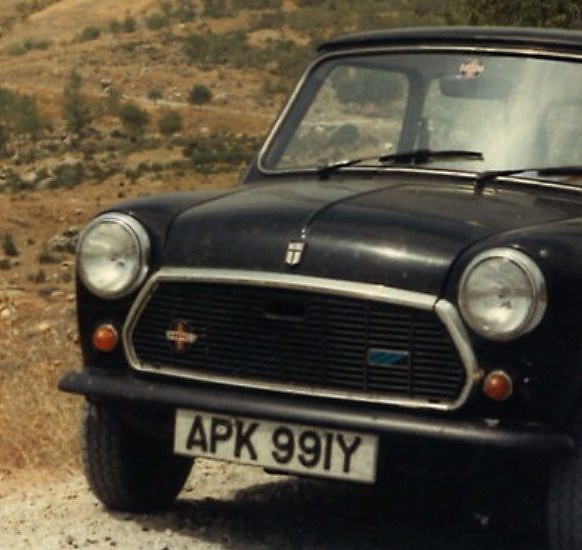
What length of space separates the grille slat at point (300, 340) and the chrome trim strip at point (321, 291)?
0.05ft

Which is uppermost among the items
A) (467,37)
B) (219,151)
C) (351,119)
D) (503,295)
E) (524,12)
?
(467,37)

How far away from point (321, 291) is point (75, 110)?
36.6 m

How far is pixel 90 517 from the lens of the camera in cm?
554

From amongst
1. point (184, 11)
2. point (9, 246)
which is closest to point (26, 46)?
point (184, 11)

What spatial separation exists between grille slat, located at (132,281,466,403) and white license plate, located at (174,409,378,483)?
0.13 m

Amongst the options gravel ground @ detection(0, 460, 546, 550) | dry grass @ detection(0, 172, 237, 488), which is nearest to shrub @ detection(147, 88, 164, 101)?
dry grass @ detection(0, 172, 237, 488)

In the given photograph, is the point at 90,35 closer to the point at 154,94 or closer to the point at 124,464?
the point at 154,94

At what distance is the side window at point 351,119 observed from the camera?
5.83m

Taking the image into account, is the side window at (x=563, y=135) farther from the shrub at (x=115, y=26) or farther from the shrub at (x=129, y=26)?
the shrub at (x=115, y=26)

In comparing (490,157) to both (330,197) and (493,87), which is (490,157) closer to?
(493,87)

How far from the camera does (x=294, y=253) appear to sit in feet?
15.4

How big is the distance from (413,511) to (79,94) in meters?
38.7

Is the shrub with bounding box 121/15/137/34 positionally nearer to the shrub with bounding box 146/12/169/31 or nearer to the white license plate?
the shrub with bounding box 146/12/169/31

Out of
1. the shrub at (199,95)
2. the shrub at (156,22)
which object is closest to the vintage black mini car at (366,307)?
the shrub at (199,95)
